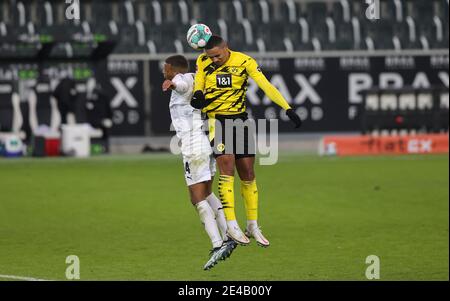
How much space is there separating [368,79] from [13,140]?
31.7ft

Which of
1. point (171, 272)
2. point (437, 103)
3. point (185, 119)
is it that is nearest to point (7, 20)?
point (437, 103)

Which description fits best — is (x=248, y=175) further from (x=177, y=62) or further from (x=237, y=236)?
(x=177, y=62)

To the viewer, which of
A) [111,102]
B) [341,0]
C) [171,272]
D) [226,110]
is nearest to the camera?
[226,110]

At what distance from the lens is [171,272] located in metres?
14.9

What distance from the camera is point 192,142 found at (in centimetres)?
1230

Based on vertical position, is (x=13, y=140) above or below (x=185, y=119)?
below

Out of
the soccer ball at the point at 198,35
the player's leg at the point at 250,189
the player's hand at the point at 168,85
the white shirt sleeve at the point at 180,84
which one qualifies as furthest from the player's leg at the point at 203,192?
the soccer ball at the point at 198,35

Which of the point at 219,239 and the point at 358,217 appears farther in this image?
the point at 358,217

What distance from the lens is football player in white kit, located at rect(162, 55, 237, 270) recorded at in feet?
39.7

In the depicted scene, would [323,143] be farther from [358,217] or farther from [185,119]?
[185,119]

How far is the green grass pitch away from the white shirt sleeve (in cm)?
311

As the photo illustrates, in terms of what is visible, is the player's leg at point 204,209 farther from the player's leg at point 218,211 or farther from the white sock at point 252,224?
the white sock at point 252,224

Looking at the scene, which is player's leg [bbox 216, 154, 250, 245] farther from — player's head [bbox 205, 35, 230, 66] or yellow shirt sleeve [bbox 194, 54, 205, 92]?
player's head [bbox 205, 35, 230, 66]

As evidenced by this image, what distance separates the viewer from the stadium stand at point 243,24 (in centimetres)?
3459
